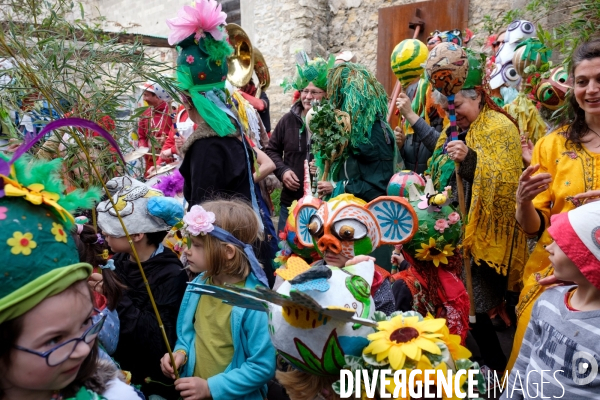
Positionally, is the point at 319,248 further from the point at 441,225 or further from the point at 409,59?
the point at 409,59

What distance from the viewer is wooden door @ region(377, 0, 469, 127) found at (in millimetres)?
8195

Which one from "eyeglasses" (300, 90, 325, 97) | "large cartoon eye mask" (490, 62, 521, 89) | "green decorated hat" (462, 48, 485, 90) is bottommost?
"eyeglasses" (300, 90, 325, 97)

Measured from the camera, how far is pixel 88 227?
231 centimetres

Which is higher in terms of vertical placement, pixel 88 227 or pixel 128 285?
pixel 88 227

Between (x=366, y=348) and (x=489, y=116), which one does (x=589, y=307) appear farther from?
(x=489, y=116)

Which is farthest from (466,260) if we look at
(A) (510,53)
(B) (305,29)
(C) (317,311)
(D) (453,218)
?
(B) (305,29)

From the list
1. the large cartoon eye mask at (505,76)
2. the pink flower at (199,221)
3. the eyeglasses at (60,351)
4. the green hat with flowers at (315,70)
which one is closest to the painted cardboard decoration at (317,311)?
the eyeglasses at (60,351)

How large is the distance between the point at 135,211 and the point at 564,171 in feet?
7.04

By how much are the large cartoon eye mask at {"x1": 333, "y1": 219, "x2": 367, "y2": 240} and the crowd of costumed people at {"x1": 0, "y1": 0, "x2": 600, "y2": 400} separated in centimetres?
1

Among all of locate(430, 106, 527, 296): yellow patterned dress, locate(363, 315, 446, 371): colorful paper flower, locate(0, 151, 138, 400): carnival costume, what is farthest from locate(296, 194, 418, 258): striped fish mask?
locate(0, 151, 138, 400): carnival costume

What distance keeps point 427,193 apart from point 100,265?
1.79 m

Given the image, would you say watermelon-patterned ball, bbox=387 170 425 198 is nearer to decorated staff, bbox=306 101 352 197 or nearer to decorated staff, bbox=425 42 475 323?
decorated staff, bbox=425 42 475 323

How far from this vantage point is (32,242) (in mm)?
1152

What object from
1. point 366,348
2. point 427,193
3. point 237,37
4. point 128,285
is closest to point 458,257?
point 427,193
